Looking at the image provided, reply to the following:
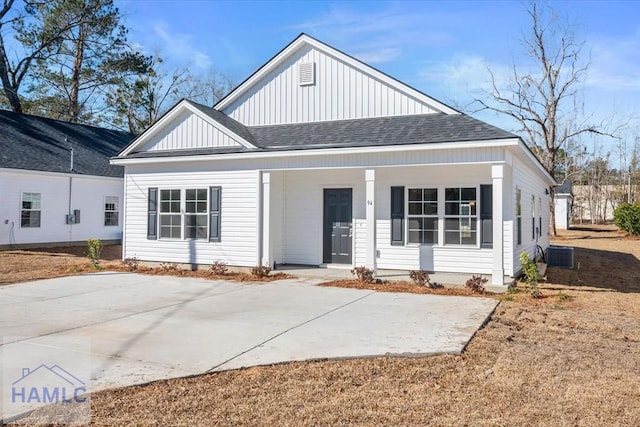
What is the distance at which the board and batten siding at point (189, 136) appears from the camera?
12.9 metres

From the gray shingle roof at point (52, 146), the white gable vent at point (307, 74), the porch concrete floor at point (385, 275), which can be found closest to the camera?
the porch concrete floor at point (385, 275)

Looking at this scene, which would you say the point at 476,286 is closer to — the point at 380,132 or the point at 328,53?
the point at 380,132

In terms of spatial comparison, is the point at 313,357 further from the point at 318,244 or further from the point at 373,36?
the point at 373,36

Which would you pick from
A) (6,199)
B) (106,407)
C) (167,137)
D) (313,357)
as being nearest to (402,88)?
(167,137)

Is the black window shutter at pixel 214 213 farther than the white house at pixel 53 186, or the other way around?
the white house at pixel 53 186

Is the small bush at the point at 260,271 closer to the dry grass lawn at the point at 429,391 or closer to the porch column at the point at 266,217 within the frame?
the porch column at the point at 266,217

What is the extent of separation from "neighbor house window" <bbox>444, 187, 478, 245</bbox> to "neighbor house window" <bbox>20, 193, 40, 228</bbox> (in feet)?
50.1

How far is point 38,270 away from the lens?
43.2 ft

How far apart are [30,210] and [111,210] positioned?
11.3 feet

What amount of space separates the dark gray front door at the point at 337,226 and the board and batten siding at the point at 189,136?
9.59 ft

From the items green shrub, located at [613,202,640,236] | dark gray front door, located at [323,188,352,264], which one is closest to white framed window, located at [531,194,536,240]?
dark gray front door, located at [323,188,352,264]

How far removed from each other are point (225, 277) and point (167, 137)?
15.2 ft

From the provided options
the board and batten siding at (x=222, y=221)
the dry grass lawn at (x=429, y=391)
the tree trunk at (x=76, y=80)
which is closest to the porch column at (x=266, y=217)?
the board and batten siding at (x=222, y=221)

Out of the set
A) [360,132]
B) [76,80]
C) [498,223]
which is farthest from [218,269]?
[76,80]
